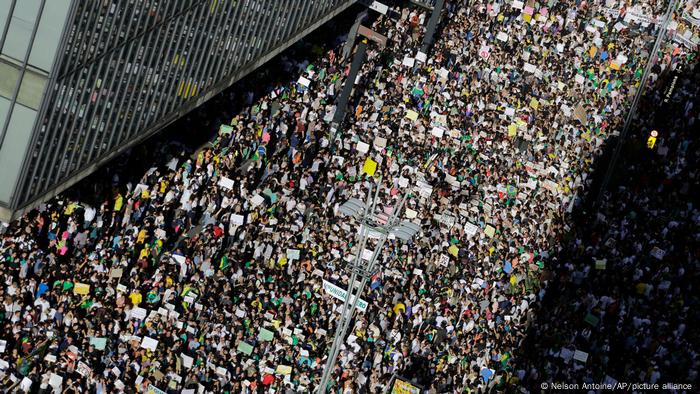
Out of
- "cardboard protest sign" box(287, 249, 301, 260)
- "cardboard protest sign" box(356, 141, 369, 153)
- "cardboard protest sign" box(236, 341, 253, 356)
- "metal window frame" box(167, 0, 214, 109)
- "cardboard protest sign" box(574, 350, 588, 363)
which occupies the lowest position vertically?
"cardboard protest sign" box(236, 341, 253, 356)

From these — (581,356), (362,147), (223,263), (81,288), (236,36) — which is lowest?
(81,288)

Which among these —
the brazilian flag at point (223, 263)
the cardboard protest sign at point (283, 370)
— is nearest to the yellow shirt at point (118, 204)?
the brazilian flag at point (223, 263)

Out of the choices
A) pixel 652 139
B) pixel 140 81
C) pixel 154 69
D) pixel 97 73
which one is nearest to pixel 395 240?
pixel 154 69

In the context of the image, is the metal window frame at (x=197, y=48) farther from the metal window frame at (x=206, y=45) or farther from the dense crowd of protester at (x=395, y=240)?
the dense crowd of protester at (x=395, y=240)

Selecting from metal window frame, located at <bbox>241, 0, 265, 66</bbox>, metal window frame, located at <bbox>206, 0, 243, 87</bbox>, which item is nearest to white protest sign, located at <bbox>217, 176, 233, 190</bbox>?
metal window frame, located at <bbox>206, 0, 243, 87</bbox>

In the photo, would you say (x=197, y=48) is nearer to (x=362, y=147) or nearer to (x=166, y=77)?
(x=166, y=77)

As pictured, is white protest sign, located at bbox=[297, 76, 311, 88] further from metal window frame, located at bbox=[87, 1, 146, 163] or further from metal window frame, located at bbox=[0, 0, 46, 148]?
metal window frame, located at bbox=[0, 0, 46, 148]

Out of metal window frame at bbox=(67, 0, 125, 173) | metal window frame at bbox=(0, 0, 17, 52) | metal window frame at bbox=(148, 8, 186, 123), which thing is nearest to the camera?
metal window frame at bbox=(0, 0, 17, 52)
